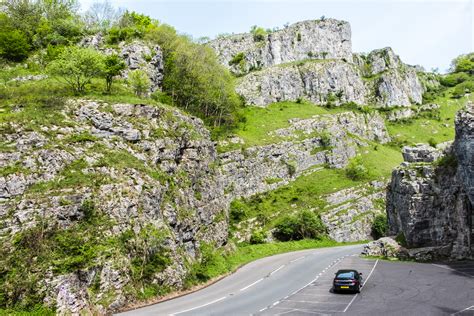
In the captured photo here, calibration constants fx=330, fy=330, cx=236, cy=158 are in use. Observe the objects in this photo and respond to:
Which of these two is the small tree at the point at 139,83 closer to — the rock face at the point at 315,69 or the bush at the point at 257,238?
the bush at the point at 257,238

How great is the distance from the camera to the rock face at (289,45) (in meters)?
136

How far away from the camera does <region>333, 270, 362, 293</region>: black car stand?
88.4ft

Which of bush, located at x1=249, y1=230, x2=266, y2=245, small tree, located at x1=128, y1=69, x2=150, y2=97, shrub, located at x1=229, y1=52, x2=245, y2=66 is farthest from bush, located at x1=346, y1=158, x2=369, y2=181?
shrub, located at x1=229, y1=52, x2=245, y2=66

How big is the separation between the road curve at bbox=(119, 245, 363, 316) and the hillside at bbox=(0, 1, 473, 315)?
8.18ft

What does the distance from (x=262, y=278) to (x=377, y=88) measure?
12177 centimetres

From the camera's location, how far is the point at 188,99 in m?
69.6

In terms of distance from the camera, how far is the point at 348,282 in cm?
2708

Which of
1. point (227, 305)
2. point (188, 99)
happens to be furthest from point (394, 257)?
point (188, 99)

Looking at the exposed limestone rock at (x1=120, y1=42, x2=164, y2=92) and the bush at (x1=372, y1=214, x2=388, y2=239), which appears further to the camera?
the bush at (x1=372, y1=214, x2=388, y2=239)

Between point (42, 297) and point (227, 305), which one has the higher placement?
point (42, 297)

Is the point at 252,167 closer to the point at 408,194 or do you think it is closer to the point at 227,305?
the point at 408,194

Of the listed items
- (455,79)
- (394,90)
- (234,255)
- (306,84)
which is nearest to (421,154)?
(234,255)

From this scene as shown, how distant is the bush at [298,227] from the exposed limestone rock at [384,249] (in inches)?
748

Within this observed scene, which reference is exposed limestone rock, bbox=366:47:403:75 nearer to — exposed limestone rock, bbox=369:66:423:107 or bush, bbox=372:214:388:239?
exposed limestone rock, bbox=369:66:423:107
